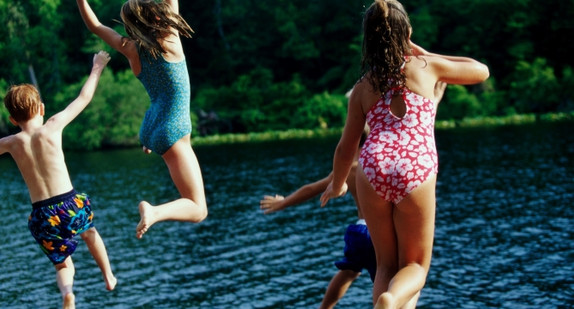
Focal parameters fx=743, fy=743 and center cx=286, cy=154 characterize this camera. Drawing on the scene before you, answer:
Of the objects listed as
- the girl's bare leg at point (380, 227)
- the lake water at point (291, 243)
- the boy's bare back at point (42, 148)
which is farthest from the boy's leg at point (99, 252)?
the lake water at point (291, 243)

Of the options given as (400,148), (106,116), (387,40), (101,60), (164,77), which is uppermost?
(387,40)

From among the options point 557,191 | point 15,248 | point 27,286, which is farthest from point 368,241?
point 557,191

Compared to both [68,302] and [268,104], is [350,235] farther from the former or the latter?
[268,104]

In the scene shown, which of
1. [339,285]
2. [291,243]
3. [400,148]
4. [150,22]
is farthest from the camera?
[291,243]

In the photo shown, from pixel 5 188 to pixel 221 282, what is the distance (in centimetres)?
2072

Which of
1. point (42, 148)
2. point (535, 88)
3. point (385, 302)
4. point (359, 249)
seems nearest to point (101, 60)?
point (42, 148)

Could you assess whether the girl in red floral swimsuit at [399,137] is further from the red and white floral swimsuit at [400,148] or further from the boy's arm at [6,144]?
the boy's arm at [6,144]

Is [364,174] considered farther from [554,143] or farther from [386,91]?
[554,143]

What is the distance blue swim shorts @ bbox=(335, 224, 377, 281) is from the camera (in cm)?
628

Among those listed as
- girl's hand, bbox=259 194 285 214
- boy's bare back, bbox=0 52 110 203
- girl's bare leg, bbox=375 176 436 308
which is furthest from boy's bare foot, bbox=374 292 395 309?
boy's bare back, bbox=0 52 110 203

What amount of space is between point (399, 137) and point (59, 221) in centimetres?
264

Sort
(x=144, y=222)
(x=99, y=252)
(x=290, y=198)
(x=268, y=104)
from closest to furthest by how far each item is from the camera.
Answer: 1. (x=144, y=222)
2. (x=99, y=252)
3. (x=290, y=198)
4. (x=268, y=104)

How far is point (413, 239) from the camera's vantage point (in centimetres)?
473

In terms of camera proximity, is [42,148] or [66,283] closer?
[42,148]
